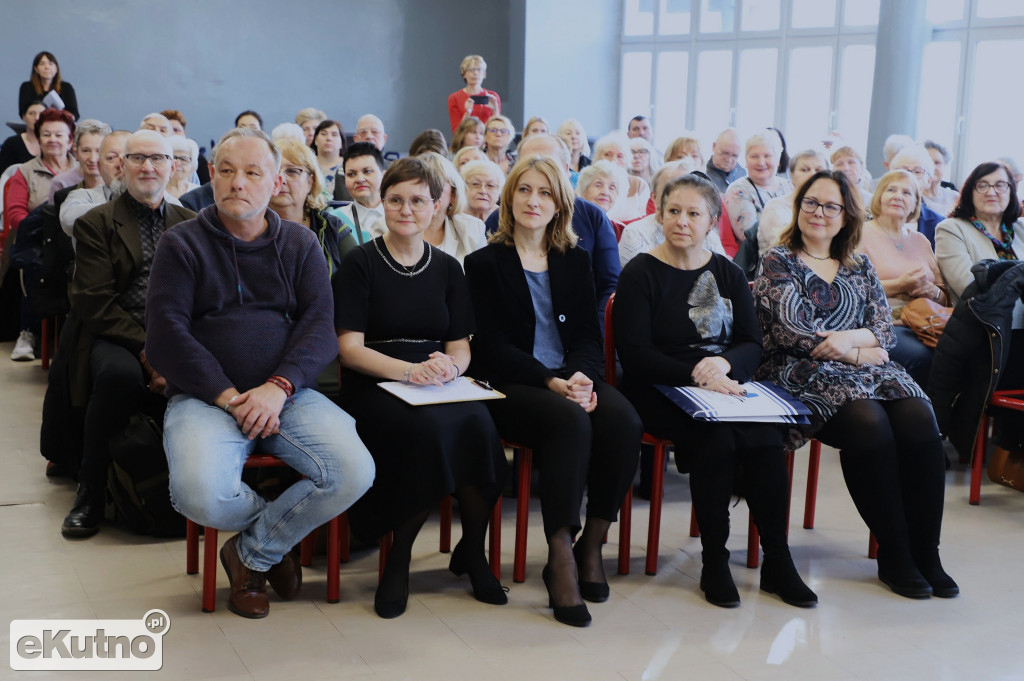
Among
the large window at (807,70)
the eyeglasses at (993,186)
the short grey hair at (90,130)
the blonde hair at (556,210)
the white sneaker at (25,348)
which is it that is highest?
the large window at (807,70)

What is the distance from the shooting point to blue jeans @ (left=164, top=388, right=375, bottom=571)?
8.44 feet

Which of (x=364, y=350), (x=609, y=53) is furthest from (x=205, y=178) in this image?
(x=609, y=53)

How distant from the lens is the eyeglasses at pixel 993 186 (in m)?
4.34

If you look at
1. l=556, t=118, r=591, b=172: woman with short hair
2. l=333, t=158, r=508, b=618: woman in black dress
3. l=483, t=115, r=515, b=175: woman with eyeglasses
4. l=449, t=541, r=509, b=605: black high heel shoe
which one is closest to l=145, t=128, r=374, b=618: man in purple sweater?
l=333, t=158, r=508, b=618: woman in black dress

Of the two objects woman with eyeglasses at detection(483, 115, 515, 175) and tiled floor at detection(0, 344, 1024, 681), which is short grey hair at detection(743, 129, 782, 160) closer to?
woman with eyeglasses at detection(483, 115, 515, 175)

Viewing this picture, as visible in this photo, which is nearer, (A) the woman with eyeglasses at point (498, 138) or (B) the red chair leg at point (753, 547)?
(B) the red chair leg at point (753, 547)

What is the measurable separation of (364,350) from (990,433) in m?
3.37

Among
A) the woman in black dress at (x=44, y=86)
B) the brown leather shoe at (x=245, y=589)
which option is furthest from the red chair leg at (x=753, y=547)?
the woman in black dress at (x=44, y=86)

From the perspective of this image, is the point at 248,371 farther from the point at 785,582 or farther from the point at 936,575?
the point at 936,575

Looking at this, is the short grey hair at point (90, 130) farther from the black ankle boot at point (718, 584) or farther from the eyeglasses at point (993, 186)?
the eyeglasses at point (993, 186)

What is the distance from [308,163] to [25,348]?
2905 mm

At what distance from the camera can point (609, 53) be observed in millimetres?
14375

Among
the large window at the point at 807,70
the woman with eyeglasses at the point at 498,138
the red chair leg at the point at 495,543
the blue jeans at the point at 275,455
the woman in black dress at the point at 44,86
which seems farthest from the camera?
the large window at the point at 807,70

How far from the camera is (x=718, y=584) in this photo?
2889mm
